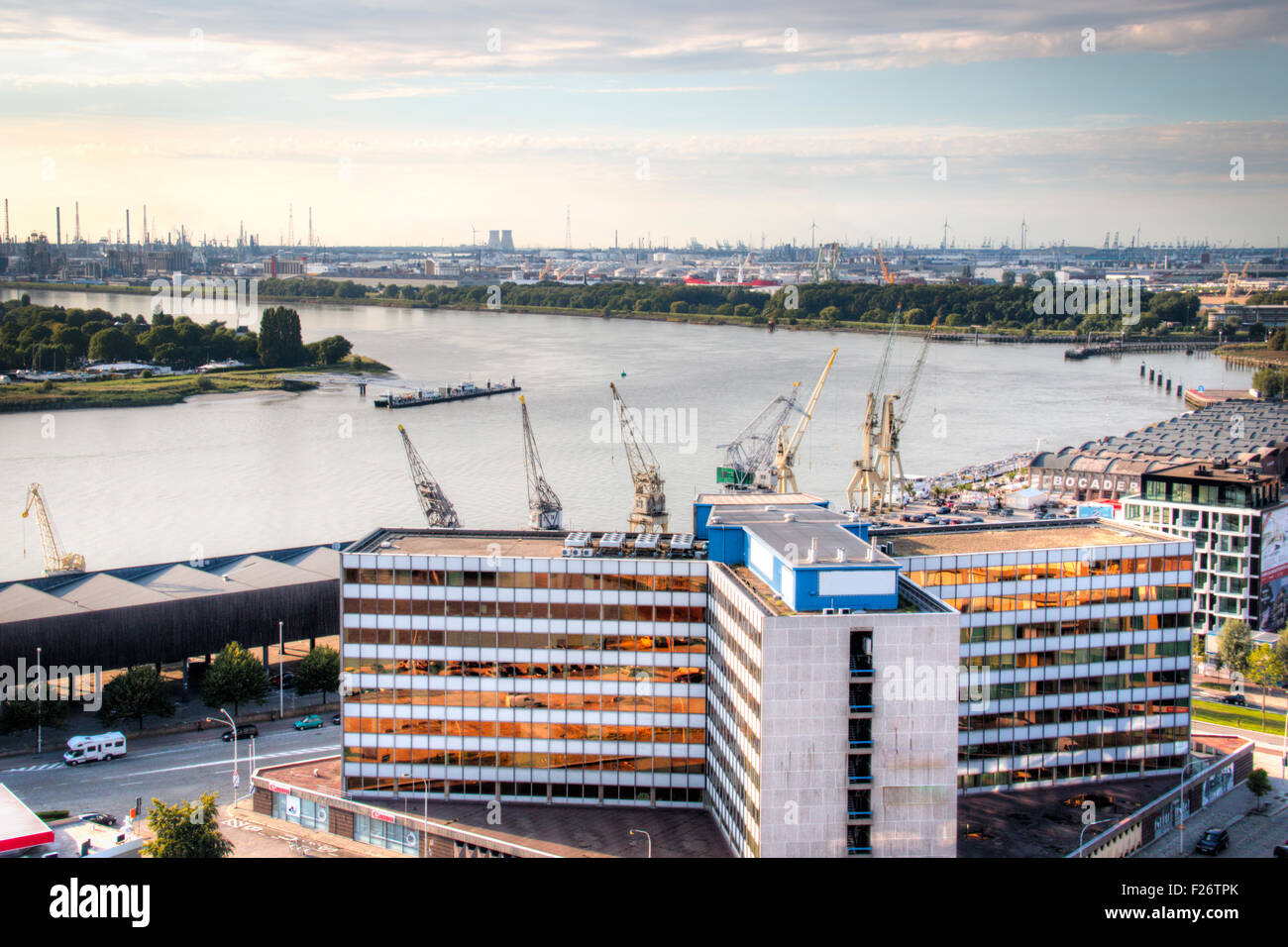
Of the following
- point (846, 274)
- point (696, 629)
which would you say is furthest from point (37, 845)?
point (846, 274)

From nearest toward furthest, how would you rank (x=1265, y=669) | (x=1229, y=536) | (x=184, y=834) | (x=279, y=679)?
(x=184, y=834), (x=1265, y=669), (x=279, y=679), (x=1229, y=536)

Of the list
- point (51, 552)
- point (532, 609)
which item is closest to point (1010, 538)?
point (532, 609)

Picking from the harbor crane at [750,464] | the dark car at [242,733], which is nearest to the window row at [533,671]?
the dark car at [242,733]

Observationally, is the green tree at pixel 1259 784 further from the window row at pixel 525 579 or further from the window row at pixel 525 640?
the window row at pixel 525 579

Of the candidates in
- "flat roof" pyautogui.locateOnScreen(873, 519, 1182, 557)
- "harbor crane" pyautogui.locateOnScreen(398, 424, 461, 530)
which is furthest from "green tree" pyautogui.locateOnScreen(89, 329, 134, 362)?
"flat roof" pyautogui.locateOnScreen(873, 519, 1182, 557)

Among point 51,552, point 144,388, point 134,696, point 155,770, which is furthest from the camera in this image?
point 144,388

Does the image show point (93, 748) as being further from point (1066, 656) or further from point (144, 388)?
point (144, 388)
